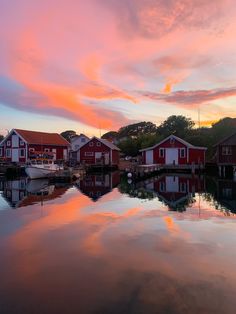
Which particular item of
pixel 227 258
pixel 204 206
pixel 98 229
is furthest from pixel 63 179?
pixel 227 258

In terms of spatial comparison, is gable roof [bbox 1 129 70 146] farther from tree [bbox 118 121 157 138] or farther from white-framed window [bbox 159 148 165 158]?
tree [bbox 118 121 157 138]

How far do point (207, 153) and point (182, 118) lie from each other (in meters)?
16.5

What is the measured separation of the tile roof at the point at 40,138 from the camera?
4844 cm

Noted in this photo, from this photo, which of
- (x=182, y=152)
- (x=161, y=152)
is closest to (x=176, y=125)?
(x=161, y=152)

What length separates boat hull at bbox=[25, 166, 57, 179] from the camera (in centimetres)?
3371

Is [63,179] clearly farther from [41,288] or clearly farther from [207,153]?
[207,153]

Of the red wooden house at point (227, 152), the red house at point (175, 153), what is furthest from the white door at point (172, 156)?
the red wooden house at point (227, 152)

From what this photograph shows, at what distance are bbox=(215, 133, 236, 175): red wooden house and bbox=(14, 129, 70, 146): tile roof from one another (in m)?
25.2

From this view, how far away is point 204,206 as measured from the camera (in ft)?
58.5

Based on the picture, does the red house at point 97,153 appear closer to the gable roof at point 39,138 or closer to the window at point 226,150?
the gable roof at point 39,138

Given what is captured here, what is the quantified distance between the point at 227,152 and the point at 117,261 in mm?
35022

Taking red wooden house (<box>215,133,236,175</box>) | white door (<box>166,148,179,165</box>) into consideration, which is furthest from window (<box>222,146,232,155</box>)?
white door (<box>166,148,179,165</box>)

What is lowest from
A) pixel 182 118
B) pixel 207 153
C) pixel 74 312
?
pixel 74 312

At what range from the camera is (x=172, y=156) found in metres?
48.9
